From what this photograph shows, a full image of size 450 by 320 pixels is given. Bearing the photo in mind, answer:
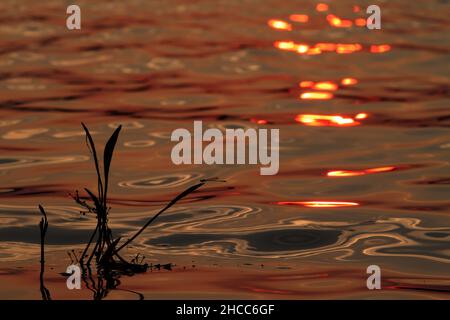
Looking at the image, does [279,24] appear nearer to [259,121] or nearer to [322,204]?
[259,121]

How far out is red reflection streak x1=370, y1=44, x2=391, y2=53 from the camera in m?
10.5

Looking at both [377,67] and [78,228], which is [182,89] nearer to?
[377,67]

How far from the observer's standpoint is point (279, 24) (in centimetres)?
1212

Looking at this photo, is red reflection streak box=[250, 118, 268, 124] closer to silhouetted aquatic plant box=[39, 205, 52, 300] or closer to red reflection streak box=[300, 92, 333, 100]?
red reflection streak box=[300, 92, 333, 100]

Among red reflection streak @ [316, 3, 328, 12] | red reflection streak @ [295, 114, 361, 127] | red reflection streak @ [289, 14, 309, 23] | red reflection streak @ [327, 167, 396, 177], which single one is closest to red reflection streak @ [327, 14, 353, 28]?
red reflection streak @ [289, 14, 309, 23]

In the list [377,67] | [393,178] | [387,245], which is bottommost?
[387,245]

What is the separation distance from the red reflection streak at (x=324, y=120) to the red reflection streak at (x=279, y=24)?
4.02 meters

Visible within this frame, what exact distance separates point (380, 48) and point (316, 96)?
89.1 inches

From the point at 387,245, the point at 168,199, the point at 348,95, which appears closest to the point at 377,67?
the point at 348,95

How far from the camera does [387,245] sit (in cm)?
496

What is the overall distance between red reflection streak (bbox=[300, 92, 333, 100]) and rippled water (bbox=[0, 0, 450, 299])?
0.05 ft

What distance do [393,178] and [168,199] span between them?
1.37m

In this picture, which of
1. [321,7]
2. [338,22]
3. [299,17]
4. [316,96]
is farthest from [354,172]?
[321,7]

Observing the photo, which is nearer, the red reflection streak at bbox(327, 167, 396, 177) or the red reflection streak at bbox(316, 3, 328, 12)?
the red reflection streak at bbox(327, 167, 396, 177)
